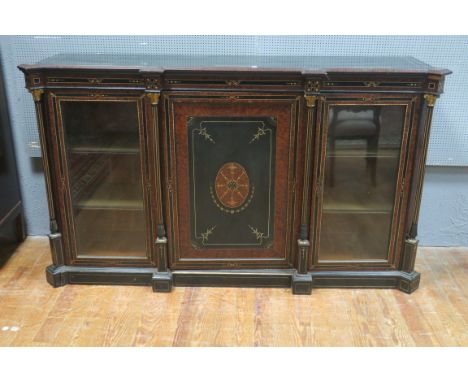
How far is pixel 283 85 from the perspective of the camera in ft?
8.48

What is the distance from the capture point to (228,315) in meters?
2.74

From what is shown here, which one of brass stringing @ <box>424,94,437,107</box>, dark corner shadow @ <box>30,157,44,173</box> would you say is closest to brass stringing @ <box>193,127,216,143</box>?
brass stringing @ <box>424,94,437,107</box>

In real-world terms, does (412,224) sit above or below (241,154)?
below

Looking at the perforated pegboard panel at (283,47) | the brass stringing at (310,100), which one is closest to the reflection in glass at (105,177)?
the perforated pegboard panel at (283,47)

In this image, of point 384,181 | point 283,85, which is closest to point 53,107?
point 283,85

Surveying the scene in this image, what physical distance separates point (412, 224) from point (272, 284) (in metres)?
0.80

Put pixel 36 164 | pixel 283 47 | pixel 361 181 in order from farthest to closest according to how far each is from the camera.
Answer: pixel 36 164, pixel 283 47, pixel 361 181

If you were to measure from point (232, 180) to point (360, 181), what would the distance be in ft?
2.17

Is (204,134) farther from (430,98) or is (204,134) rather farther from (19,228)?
(19,228)

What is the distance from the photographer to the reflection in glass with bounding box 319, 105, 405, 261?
8.75 ft

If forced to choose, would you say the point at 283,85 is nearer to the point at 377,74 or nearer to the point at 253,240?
the point at 377,74

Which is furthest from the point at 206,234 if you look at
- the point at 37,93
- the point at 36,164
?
the point at 36,164

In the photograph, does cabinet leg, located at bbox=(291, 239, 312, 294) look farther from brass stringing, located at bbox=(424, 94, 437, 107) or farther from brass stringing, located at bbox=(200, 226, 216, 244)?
brass stringing, located at bbox=(424, 94, 437, 107)

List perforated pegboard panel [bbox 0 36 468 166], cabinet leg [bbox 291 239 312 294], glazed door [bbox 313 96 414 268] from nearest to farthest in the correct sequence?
glazed door [bbox 313 96 414 268], cabinet leg [bbox 291 239 312 294], perforated pegboard panel [bbox 0 36 468 166]
